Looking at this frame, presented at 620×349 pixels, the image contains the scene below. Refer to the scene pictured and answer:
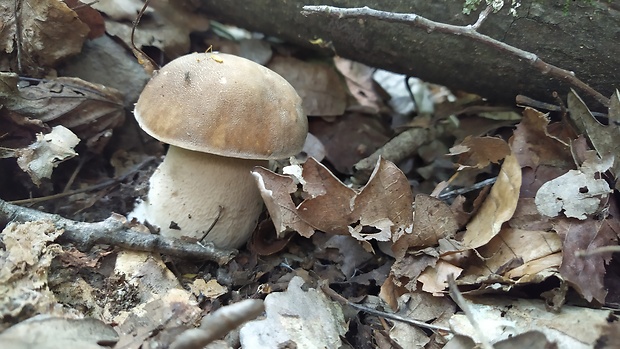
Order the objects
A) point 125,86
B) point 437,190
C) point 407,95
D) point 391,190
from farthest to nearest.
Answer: point 407,95, point 125,86, point 437,190, point 391,190

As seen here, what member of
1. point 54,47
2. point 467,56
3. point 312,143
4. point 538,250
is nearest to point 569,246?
point 538,250

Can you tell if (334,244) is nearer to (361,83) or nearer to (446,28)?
(446,28)

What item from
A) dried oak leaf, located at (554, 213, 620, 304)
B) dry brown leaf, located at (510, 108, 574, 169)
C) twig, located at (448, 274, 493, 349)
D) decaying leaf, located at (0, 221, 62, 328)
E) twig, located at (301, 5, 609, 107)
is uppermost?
twig, located at (301, 5, 609, 107)

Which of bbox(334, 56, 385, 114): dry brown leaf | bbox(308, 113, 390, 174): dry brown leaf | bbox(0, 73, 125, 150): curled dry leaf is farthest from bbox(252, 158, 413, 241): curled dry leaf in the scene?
bbox(334, 56, 385, 114): dry brown leaf

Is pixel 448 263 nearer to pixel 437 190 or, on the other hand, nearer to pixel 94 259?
pixel 437 190

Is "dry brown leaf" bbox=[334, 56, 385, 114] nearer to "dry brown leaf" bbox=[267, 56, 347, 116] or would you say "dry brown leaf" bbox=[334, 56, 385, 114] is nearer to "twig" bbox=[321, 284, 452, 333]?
"dry brown leaf" bbox=[267, 56, 347, 116]

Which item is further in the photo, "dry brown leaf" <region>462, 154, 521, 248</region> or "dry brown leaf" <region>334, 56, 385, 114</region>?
"dry brown leaf" <region>334, 56, 385, 114</region>

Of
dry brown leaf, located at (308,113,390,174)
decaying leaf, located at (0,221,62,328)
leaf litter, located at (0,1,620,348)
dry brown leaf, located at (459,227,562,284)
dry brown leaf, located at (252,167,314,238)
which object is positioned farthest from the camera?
dry brown leaf, located at (308,113,390,174)

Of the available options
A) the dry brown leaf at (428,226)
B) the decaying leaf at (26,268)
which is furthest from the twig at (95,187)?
the dry brown leaf at (428,226)

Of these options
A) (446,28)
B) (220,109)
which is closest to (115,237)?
(220,109)
